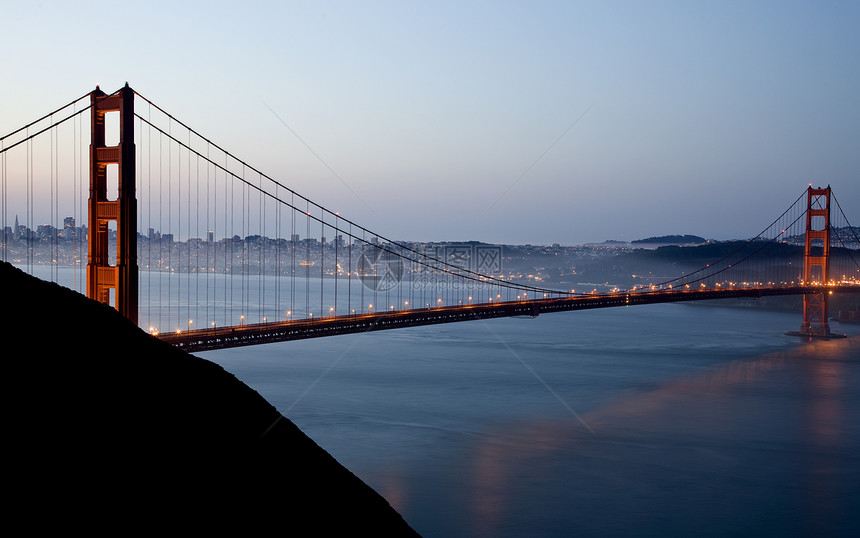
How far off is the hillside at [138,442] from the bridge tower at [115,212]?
36.9ft

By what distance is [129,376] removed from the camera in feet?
24.4

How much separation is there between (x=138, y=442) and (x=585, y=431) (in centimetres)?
2529

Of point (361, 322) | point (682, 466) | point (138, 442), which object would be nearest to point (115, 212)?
point (361, 322)

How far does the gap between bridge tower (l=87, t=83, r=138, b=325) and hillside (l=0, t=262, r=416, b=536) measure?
36.9 feet

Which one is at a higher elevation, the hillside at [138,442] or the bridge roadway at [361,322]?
the hillside at [138,442]

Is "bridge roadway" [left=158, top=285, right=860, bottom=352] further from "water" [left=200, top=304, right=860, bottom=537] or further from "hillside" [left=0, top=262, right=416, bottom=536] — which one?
"hillside" [left=0, top=262, right=416, bottom=536]

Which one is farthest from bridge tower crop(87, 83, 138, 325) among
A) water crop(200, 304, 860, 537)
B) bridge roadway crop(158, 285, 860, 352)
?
water crop(200, 304, 860, 537)

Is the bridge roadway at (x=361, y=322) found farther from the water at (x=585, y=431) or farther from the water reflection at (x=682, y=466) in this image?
the water reflection at (x=682, y=466)

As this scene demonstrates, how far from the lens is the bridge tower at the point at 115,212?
1975 centimetres

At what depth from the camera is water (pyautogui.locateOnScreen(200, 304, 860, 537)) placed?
1969cm

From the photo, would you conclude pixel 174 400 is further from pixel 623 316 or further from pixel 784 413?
pixel 623 316

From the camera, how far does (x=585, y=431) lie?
1169 inches

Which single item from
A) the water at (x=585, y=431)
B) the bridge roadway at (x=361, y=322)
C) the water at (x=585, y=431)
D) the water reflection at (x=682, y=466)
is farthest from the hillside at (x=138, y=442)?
the bridge roadway at (x=361, y=322)

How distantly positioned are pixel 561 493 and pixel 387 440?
8192 mm
